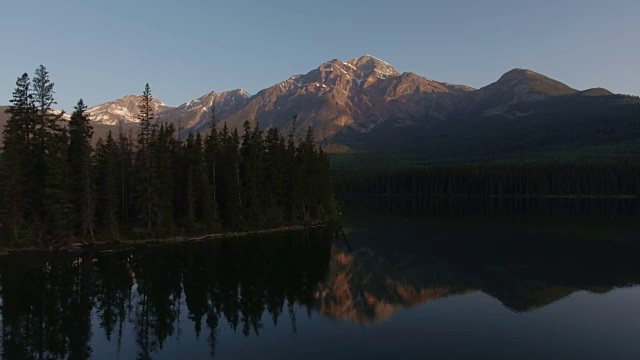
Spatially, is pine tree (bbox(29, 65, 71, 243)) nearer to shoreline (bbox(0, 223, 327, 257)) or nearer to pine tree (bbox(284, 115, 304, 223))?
shoreline (bbox(0, 223, 327, 257))

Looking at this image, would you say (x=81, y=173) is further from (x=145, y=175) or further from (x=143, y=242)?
(x=143, y=242)

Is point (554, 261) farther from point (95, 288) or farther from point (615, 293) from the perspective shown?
point (95, 288)

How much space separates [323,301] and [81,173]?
46319 millimetres

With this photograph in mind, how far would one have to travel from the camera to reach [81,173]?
70688 mm

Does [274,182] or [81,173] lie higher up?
[81,173]

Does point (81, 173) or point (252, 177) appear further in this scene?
point (252, 177)

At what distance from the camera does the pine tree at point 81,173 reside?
69188 mm

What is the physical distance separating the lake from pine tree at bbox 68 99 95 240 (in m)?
8.17

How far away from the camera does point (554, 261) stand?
64.6 metres

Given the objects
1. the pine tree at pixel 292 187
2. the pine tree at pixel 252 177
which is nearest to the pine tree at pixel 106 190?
the pine tree at pixel 252 177

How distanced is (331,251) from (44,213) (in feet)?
143

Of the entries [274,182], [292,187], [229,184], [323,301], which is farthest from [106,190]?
[323,301]

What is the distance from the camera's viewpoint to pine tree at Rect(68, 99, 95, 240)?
6919cm

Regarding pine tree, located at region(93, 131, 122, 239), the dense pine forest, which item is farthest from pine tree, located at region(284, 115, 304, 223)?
pine tree, located at region(93, 131, 122, 239)
